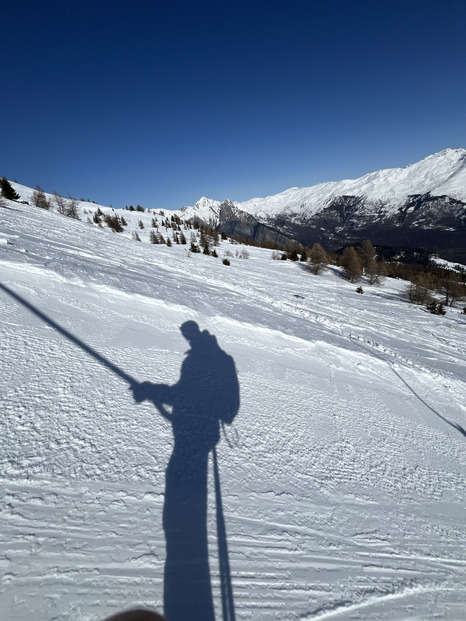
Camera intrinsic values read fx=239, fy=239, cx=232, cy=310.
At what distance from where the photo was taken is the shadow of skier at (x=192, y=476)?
188 cm

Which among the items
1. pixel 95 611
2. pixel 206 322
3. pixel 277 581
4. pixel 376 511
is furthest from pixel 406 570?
pixel 206 322

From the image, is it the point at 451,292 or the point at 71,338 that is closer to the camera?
the point at 71,338

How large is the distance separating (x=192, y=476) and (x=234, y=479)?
1.61 ft

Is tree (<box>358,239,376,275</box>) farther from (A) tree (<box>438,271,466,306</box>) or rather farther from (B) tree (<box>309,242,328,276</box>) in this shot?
(A) tree (<box>438,271,466,306</box>)

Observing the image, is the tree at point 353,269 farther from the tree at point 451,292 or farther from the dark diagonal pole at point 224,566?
the dark diagonal pole at point 224,566

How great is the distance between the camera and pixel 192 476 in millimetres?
2680

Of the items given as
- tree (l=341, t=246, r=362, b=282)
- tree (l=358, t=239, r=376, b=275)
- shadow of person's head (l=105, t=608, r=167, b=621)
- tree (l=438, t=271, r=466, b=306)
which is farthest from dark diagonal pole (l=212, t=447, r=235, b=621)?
tree (l=438, t=271, r=466, b=306)

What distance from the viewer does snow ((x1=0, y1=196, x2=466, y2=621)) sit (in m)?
1.90

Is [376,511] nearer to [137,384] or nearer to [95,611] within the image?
[95,611]

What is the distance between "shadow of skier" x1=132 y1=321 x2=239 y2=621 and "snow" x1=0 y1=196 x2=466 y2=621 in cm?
7

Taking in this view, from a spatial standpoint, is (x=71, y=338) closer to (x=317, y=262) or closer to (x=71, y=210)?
(x=317, y=262)

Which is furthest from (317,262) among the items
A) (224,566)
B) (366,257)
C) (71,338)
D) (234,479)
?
(224,566)

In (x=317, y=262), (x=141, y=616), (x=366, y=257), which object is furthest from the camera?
(x=366, y=257)

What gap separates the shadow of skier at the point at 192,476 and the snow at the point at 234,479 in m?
0.07
